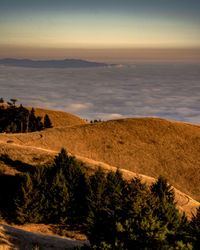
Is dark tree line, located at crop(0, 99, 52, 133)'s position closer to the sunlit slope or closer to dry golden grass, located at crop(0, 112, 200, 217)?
dry golden grass, located at crop(0, 112, 200, 217)

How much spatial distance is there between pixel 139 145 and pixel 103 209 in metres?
69.7

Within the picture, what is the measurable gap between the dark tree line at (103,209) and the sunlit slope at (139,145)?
35.5 metres

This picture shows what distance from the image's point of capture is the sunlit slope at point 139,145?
288 feet

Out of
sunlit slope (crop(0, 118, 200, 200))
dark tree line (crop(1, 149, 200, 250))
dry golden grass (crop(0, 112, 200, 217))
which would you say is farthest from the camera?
sunlit slope (crop(0, 118, 200, 200))

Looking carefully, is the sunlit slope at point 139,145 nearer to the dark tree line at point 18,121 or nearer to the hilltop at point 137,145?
the hilltop at point 137,145

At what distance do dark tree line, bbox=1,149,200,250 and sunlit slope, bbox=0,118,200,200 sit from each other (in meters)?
35.5

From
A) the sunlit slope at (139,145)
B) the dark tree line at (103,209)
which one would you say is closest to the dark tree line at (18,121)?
the sunlit slope at (139,145)

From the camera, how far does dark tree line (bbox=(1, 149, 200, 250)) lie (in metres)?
24.7

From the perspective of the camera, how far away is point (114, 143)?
96.5 m

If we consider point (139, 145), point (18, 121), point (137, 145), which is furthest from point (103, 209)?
point (18, 121)

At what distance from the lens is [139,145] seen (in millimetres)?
97688

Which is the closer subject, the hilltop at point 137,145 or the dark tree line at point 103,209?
the dark tree line at point 103,209

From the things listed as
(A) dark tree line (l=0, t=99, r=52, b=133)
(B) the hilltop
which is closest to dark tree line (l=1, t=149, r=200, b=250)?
(B) the hilltop

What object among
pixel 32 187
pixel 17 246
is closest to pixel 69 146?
pixel 32 187
